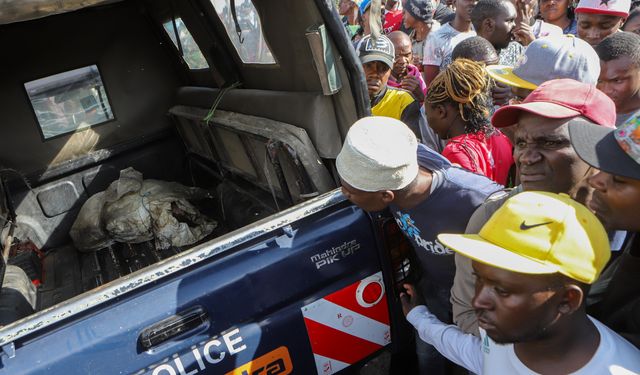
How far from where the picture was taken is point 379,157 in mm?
1415

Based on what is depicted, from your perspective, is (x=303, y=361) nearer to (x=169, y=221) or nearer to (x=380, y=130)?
(x=380, y=130)

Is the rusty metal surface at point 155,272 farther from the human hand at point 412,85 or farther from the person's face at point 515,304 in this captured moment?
the human hand at point 412,85

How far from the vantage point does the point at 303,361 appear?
166cm

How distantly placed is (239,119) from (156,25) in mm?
1487

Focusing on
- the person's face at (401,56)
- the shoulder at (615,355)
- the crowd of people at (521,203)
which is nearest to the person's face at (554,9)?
the person's face at (401,56)

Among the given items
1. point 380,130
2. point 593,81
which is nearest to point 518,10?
point 593,81

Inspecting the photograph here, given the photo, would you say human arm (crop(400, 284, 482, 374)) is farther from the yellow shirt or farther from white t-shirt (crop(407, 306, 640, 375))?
the yellow shirt

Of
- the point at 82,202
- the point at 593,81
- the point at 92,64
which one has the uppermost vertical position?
the point at 92,64

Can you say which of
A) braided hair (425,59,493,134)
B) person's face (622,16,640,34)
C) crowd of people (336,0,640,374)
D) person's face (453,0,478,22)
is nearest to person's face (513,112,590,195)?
crowd of people (336,0,640,374)

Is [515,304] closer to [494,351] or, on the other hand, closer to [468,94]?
[494,351]

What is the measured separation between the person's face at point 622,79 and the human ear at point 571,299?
1.51 metres

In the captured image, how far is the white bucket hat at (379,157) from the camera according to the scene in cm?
142

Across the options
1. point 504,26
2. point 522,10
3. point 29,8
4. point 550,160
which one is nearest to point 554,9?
point 522,10

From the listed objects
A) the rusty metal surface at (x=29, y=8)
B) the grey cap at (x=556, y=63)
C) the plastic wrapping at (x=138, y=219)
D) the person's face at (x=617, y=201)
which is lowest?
the plastic wrapping at (x=138, y=219)
